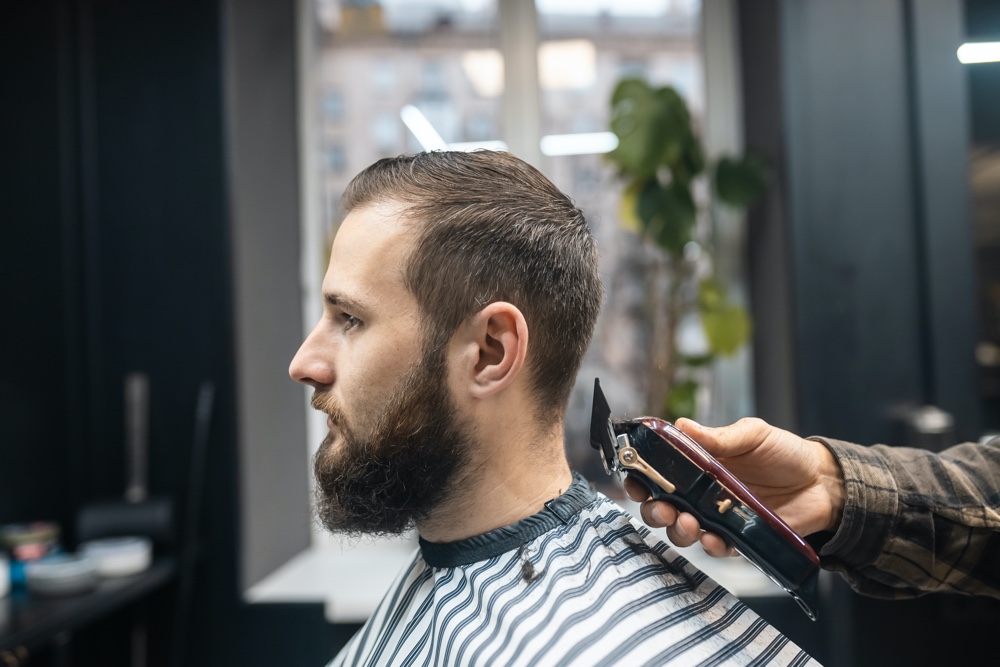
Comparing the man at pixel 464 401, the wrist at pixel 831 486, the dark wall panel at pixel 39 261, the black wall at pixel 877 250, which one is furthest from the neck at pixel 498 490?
the dark wall panel at pixel 39 261

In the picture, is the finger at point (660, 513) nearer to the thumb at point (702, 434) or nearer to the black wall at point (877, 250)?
the thumb at point (702, 434)

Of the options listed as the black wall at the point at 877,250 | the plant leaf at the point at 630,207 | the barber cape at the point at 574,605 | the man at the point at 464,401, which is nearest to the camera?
the barber cape at the point at 574,605

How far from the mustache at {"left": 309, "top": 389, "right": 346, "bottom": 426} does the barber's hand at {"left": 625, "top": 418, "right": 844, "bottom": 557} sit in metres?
0.43

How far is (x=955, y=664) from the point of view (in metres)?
2.39

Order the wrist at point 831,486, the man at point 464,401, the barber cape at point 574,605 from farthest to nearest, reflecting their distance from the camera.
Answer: the wrist at point 831,486
the man at point 464,401
the barber cape at point 574,605

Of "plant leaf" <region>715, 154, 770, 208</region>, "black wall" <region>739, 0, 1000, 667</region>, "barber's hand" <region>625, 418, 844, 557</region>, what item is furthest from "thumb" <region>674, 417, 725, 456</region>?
"plant leaf" <region>715, 154, 770, 208</region>

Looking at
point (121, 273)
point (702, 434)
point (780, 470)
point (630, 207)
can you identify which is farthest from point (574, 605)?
point (121, 273)

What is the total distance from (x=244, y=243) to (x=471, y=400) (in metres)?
1.90

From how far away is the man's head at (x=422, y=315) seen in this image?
41.6 inches

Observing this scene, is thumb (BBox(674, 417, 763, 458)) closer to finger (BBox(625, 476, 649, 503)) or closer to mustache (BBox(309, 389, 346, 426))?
finger (BBox(625, 476, 649, 503))

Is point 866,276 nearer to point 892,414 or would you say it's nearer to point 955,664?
point 892,414

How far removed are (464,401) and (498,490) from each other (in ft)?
0.47

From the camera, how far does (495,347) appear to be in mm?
1068

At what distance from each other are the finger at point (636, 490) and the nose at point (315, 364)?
18.0 inches
